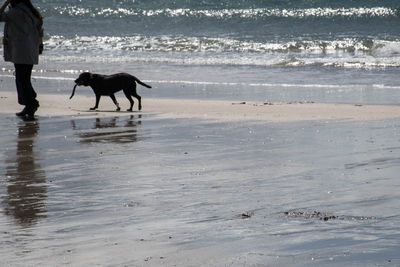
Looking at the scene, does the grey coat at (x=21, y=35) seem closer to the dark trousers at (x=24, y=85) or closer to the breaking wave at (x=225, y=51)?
the dark trousers at (x=24, y=85)

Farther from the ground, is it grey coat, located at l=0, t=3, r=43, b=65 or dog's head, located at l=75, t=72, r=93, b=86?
grey coat, located at l=0, t=3, r=43, b=65

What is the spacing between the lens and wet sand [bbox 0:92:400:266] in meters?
4.76

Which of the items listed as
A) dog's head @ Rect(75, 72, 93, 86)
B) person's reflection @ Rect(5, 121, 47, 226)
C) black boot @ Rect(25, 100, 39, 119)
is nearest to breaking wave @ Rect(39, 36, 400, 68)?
dog's head @ Rect(75, 72, 93, 86)

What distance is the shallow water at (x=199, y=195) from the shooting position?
475 centimetres

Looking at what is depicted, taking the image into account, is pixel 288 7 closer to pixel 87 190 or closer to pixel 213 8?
pixel 213 8

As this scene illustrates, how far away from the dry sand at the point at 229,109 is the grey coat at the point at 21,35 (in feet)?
2.75

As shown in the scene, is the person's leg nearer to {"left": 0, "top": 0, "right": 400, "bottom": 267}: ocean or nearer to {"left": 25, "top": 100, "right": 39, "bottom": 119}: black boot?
{"left": 25, "top": 100, "right": 39, "bottom": 119}: black boot

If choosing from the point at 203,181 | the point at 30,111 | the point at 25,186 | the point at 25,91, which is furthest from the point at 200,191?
the point at 25,91

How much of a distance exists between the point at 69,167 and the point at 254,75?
39.5 ft

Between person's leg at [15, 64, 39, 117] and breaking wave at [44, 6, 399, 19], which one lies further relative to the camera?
breaking wave at [44, 6, 399, 19]

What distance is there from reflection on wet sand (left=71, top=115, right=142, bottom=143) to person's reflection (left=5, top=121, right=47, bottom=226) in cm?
61

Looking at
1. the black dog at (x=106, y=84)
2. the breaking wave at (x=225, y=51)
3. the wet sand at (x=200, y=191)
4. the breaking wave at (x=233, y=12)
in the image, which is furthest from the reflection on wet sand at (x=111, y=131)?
the breaking wave at (x=233, y=12)

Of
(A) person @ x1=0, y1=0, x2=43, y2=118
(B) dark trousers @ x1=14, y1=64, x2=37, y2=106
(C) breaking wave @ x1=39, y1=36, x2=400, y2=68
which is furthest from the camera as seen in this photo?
(C) breaking wave @ x1=39, y1=36, x2=400, y2=68

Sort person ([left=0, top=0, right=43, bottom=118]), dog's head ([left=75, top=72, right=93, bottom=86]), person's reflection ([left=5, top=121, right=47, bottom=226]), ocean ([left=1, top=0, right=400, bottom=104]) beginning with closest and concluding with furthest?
person's reflection ([left=5, top=121, right=47, bottom=226]), person ([left=0, top=0, right=43, bottom=118]), dog's head ([left=75, top=72, right=93, bottom=86]), ocean ([left=1, top=0, right=400, bottom=104])
